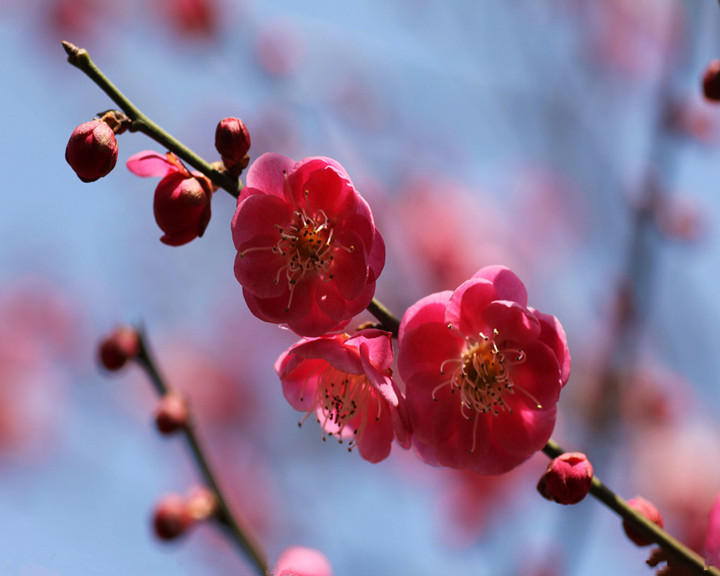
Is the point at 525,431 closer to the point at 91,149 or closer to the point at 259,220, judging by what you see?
the point at 259,220

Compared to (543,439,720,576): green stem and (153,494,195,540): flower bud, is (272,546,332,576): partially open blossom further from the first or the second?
(543,439,720,576): green stem

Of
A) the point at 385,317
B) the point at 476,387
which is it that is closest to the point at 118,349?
the point at 385,317

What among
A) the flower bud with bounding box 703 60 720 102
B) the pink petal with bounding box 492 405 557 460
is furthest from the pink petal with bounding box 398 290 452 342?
the flower bud with bounding box 703 60 720 102

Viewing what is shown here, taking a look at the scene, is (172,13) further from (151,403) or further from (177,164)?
(177,164)

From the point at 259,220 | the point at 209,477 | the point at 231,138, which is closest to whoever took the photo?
the point at 231,138

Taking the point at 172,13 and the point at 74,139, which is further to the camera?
the point at 172,13

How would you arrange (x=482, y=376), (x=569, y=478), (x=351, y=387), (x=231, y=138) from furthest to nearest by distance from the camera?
1. (x=351, y=387)
2. (x=482, y=376)
3. (x=231, y=138)
4. (x=569, y=478)

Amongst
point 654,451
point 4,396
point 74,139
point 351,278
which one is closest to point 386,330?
point 351,278

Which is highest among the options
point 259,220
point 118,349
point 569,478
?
point 259,220
